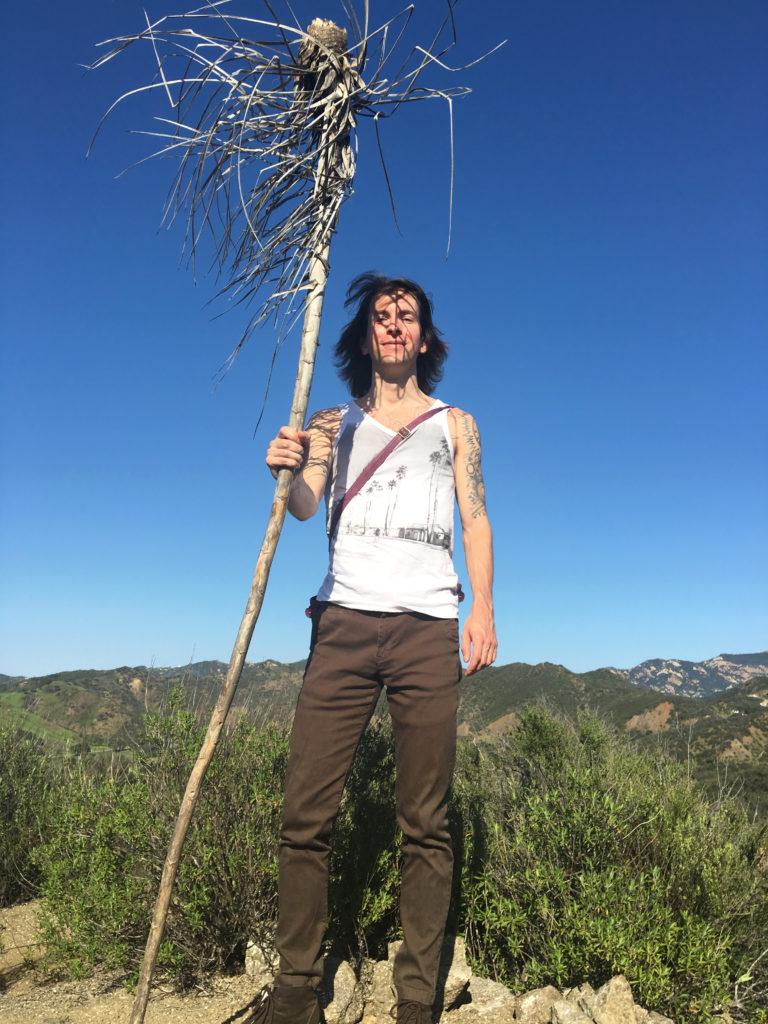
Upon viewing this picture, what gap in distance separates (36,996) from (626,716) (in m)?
24.8

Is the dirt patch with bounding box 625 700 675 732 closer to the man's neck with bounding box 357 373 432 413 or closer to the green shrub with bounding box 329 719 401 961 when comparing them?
the green shrub with bounding box 329 719 401 961

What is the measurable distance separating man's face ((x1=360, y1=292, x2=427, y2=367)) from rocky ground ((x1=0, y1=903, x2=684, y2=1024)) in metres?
2.62

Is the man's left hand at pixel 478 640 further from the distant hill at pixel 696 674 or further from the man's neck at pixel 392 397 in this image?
the distant hill at pixel 696 674

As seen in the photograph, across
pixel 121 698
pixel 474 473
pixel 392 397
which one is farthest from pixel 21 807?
pixel 121 698

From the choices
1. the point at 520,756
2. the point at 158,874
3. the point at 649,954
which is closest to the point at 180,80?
the point at 158,874

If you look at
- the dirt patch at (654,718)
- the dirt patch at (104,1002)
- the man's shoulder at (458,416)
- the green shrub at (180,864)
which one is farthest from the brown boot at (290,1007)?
the dirt patch at (654,718)

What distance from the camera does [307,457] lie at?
2.55 meters

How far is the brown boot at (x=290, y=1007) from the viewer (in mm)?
2176

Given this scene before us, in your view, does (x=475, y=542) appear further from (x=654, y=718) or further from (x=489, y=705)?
(x=489, y=705)

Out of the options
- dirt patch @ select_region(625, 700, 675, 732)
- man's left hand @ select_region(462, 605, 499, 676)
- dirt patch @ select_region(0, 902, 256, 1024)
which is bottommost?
dirt patch @ select_region(0, 902, 256, 1024)

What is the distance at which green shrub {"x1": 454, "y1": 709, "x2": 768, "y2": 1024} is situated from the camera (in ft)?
8.95

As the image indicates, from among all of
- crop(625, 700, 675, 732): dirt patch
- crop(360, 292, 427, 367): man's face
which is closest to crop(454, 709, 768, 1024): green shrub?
crop(360, 292, 427, 367): man's face

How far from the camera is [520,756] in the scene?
6309 millimetres

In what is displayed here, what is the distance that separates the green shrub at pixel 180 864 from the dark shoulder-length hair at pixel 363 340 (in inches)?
82.0
